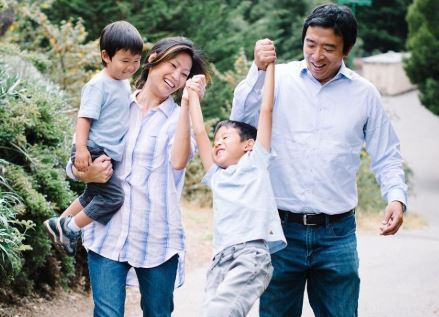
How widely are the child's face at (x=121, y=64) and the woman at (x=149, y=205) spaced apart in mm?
74

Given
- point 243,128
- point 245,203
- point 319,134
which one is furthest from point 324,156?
point 245,203

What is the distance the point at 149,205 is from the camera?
374 cm

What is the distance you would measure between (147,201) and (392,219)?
3.57 ft

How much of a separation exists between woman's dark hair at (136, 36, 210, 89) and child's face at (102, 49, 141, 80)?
67 millimetres

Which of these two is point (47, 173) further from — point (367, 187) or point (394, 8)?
point (394, 8)

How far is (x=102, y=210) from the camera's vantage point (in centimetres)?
379

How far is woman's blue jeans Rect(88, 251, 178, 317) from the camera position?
12.1 feet

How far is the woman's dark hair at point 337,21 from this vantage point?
3670 millimetres

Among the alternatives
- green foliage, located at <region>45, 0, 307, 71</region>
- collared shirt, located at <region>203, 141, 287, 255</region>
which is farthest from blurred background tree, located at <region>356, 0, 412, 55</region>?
collared shirt, located at <region>203, 141, 287, 255</region>

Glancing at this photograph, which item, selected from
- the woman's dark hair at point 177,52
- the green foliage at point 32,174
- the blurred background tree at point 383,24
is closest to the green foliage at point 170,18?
the green foliage at point 32,174

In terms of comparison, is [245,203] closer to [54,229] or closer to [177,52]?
[177,52]

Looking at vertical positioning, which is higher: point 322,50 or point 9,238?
point 322,50

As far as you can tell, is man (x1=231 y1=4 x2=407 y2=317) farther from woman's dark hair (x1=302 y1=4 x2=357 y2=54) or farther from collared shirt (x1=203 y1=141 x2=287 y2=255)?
collared shirt (x1=203 y1=141 x2=287 y2=255)

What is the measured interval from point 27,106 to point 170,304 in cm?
213
